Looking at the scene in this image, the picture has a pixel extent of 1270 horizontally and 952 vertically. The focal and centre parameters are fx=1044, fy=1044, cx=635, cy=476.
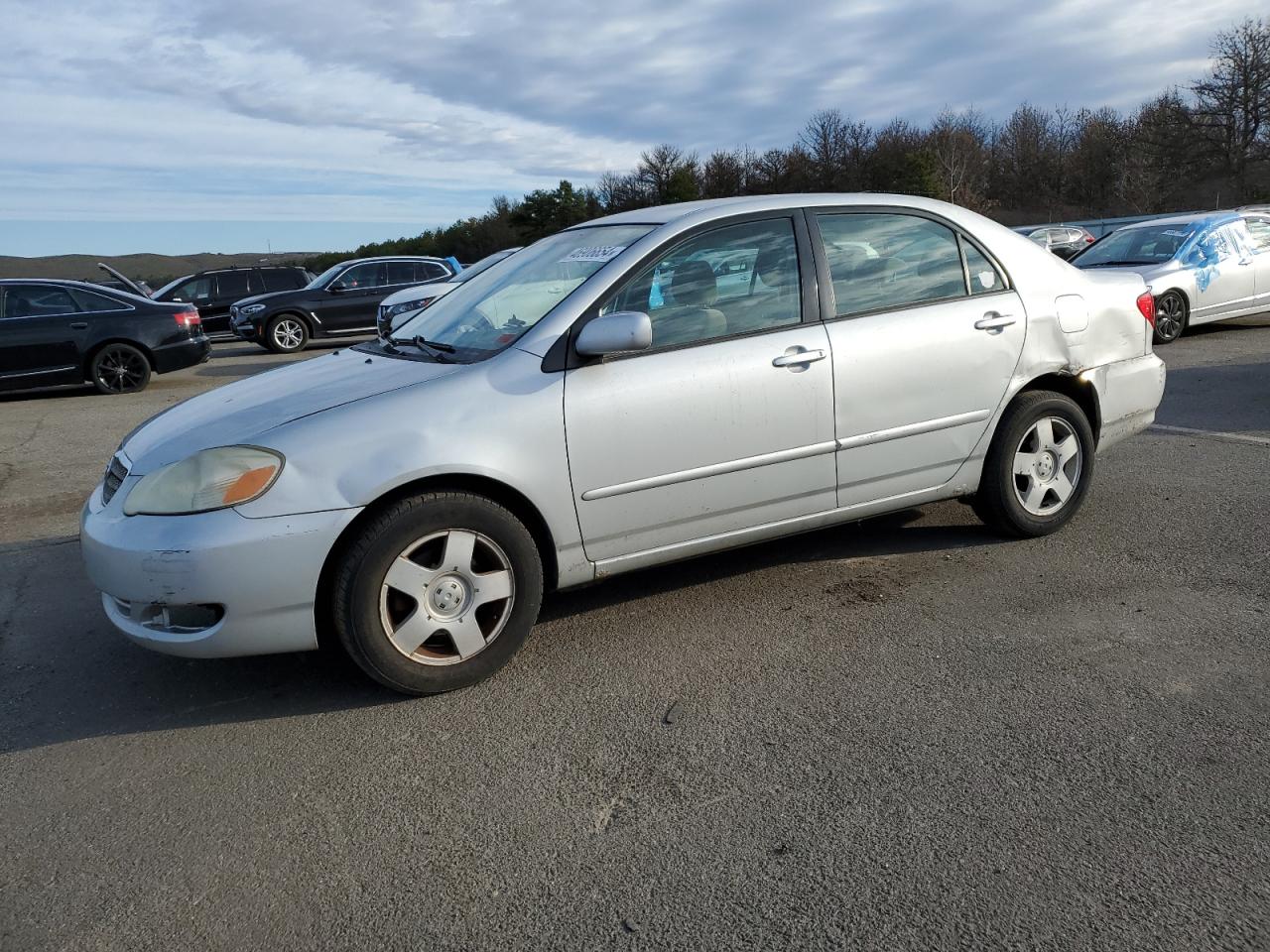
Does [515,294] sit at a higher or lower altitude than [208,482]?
higher

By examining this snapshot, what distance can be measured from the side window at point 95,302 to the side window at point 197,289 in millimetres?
8698

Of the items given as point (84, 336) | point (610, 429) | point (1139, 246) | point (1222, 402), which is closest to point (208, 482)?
point (610, 429)

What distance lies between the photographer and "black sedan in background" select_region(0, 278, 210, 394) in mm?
12734

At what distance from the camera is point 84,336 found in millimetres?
13008

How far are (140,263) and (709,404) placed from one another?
65.0m

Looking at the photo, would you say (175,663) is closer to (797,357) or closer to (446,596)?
(446,596)

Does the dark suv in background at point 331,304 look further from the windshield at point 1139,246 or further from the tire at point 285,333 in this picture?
the windshield at point 1139,246

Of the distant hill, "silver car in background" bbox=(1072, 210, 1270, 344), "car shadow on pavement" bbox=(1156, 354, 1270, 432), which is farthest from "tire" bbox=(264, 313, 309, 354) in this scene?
the distant hill

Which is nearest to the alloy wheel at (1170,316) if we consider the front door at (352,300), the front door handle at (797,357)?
the front door handle at (797,357)

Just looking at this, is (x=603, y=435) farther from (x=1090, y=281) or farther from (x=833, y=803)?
(x=1090, y=281)

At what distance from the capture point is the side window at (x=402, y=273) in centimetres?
1936

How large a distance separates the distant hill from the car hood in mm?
41909

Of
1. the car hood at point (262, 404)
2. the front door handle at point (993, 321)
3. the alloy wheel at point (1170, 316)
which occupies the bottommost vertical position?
the alloy wheel at point (1170, 316)

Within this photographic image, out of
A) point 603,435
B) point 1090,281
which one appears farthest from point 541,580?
point 1090,281
